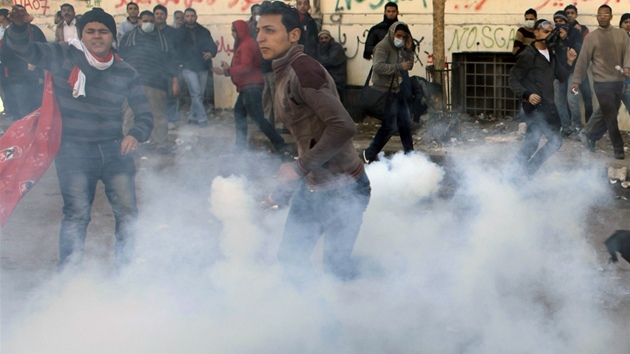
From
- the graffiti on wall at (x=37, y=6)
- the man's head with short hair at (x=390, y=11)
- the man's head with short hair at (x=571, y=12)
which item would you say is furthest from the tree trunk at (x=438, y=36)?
the graffiti on wall at (x=37, y=6)

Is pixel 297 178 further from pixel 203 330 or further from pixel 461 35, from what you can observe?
pixel 461 35

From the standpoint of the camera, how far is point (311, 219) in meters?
4.18

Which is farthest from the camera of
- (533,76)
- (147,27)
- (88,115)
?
(147,27)

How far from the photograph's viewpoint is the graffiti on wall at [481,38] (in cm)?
1183

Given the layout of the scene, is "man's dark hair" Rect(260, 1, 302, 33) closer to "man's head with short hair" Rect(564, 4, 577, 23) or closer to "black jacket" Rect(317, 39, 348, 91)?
"man's head with short hair" Rect(564, 4, 577, 23)

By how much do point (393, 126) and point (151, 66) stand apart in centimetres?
326

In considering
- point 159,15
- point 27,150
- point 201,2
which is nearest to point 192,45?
point 159,15

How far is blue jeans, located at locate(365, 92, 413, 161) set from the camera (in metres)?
8.67

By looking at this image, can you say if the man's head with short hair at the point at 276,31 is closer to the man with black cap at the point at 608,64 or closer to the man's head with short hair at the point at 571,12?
the man with black cap at the point at 608,64

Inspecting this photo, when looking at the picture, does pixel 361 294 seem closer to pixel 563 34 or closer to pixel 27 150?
pixel 27 150

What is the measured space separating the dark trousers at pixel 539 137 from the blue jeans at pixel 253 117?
2.97 meters

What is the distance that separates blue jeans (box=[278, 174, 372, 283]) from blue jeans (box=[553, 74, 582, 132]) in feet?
23.5

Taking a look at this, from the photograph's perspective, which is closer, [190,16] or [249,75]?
[249,75]

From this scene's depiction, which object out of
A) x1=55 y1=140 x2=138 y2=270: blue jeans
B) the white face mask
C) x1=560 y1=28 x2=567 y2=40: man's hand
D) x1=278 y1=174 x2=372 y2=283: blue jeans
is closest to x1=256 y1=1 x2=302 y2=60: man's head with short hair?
x1=278 y1=174 x2=372 y2=283: blue jeans
